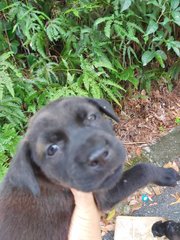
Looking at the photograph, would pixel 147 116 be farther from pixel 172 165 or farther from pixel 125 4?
pixel 125 4

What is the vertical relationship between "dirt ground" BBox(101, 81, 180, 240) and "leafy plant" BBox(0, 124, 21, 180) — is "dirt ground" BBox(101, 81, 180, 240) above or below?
below

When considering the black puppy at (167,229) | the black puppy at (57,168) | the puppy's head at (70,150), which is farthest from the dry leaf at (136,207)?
the puppy's head at (70,150)

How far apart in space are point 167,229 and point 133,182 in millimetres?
887

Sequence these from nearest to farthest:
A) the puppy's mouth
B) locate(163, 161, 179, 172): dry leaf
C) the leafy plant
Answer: the puppy's mouth, the leafy plant, locate(163, 161, 179, 172): dry leaf

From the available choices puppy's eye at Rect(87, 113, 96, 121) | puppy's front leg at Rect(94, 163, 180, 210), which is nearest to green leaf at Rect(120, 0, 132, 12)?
puppy's front leg at Rect(94, 163, 180, 210)

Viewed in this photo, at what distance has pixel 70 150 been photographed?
103 inches

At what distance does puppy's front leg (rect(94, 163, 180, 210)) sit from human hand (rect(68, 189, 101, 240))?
0.19 meters

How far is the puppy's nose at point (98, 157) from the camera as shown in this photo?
2477 mm

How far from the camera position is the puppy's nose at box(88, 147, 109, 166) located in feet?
8.13

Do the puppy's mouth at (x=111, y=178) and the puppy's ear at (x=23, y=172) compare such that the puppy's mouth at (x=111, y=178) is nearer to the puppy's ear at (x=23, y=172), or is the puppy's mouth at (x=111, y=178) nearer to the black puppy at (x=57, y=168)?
the black puppy at (x=57, y=168)

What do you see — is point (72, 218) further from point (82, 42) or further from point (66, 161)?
point (82, 42)

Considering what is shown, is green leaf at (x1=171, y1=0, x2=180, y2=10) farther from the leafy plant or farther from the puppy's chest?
the puppy's chest

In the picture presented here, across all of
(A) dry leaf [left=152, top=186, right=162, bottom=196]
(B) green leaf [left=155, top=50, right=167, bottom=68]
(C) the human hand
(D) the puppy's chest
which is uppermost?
(D) the puppy's chest

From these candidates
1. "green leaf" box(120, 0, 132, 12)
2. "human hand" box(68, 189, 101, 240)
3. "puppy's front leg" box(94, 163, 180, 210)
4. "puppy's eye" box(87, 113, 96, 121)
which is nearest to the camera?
"puppy's eye" box(87, 113, 96, 121)
